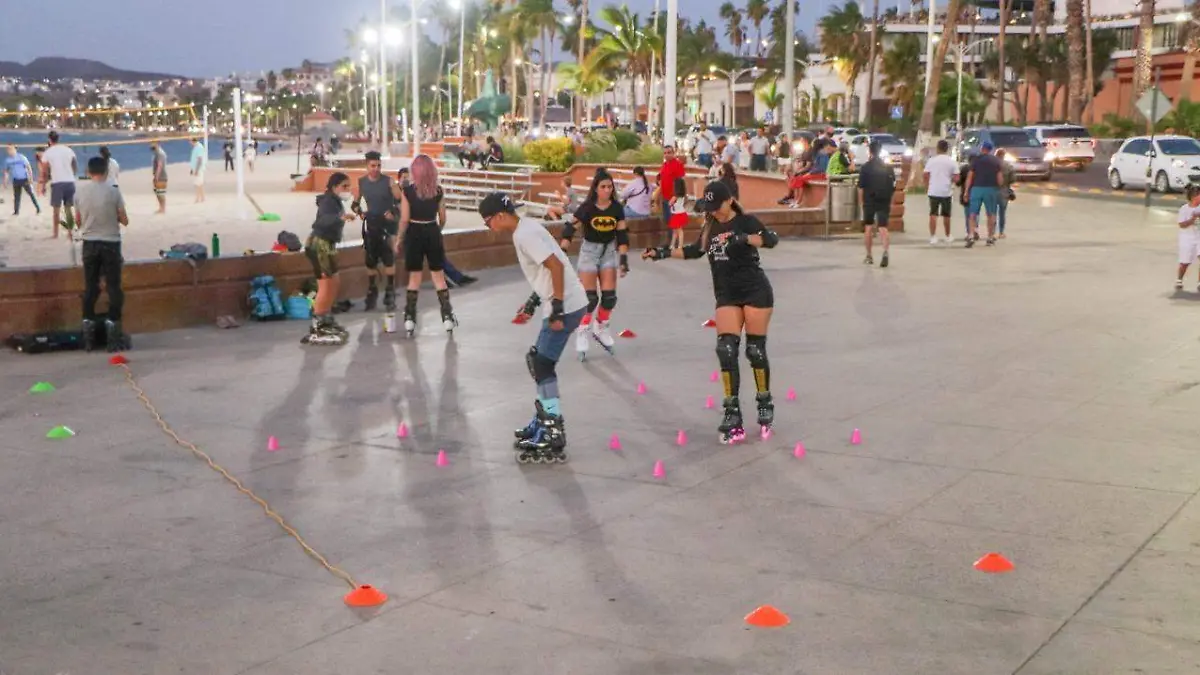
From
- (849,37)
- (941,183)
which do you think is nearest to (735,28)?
(849,37)

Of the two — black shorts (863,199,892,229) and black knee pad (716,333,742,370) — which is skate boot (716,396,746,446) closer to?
black knee pad (716,333,742,370)

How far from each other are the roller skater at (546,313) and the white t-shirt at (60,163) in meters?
17.7

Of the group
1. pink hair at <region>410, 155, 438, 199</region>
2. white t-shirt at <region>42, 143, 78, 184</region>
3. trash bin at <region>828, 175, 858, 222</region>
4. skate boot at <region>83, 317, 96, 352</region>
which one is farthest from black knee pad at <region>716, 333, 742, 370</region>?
white t-shirt at <region>42, 143, 78, 184</region>

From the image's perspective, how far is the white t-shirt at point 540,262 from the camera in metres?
8.76

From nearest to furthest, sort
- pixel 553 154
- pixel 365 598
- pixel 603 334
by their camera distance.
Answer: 1. pixel 365 598
2. pixel 603 334
3. pixel 553 154

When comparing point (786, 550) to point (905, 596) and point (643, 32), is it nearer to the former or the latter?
point (905, 596)

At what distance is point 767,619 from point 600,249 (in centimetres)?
728

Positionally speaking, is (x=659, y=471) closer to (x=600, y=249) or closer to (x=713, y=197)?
(x=713, y=197)

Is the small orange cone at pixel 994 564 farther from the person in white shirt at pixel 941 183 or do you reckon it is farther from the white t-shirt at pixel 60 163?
the white t-shirt at pixel 60 163

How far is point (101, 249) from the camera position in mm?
13141

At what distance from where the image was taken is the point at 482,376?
11805 mm

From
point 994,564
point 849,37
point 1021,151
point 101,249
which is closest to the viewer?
point 994,564

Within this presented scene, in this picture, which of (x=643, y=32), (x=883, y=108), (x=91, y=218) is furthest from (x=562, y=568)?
(x=883, y=108)

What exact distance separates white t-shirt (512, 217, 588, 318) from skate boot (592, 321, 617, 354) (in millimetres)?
3766
